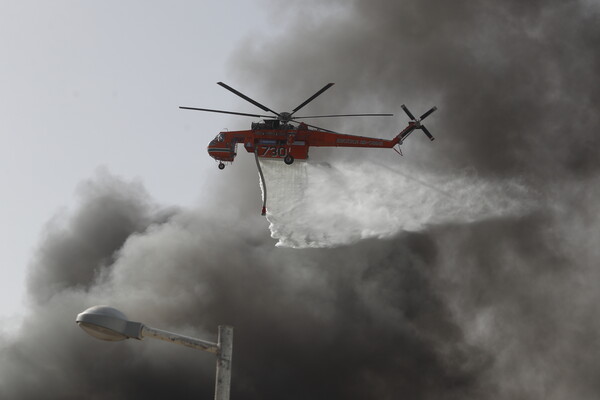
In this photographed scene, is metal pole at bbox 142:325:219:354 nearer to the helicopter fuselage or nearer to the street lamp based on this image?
the street lamp

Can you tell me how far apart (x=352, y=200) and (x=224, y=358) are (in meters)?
55.4

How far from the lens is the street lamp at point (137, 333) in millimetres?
14078

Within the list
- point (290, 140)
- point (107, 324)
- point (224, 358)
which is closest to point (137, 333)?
point (107, 324)

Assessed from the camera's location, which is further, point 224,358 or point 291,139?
point 291,139

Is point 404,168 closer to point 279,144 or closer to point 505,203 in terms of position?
point 505,203

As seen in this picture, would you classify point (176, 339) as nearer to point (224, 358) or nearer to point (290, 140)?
point (224, 358)

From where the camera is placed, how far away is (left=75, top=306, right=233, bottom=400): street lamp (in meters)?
14.1

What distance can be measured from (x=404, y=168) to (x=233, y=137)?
73.7 ft

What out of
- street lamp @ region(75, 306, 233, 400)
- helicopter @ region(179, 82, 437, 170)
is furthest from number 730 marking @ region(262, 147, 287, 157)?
street lamp @ region(75, 306, 233, 400)

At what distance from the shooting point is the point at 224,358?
15094 mm

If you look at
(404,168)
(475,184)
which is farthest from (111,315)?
(475,184)

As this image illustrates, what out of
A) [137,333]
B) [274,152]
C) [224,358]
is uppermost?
[274,152]

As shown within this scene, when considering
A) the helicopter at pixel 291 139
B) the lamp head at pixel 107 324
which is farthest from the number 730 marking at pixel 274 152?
the lamp head at pixel 107 324

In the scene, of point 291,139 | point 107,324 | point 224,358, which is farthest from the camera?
point 291,139
